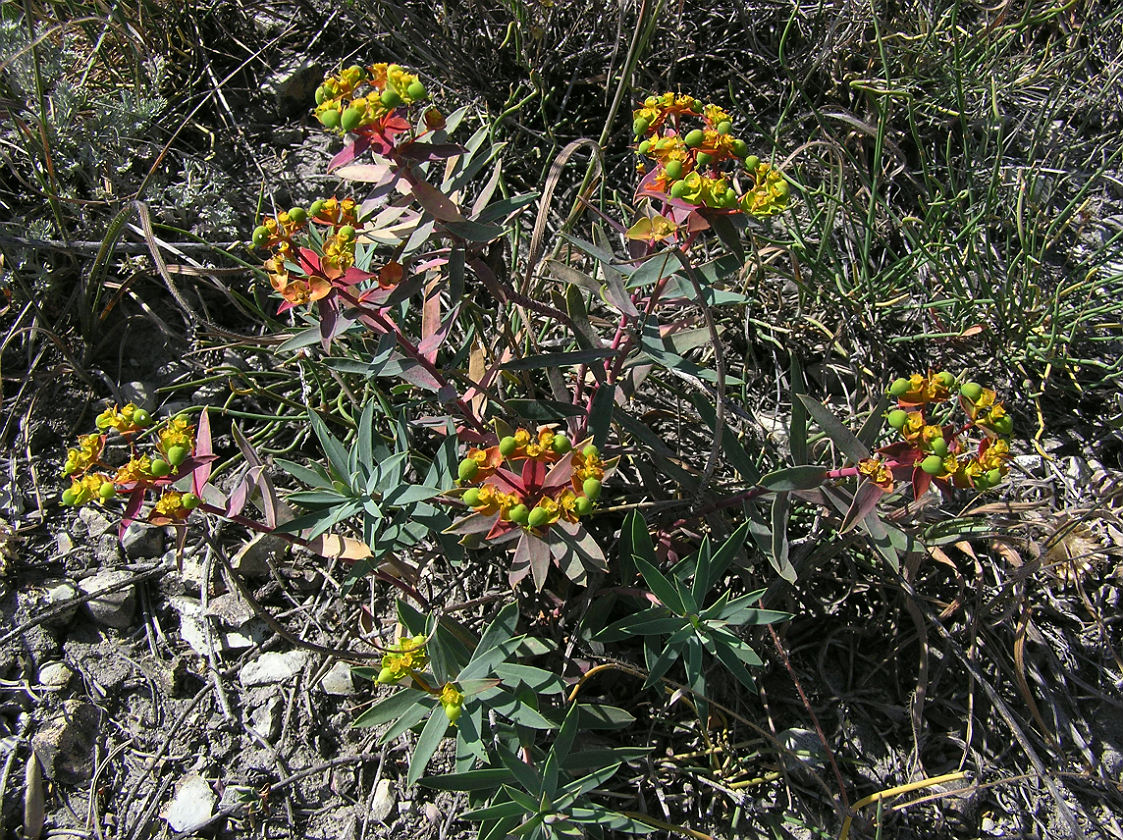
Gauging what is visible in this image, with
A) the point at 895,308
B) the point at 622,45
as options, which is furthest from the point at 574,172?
the point at 895,308

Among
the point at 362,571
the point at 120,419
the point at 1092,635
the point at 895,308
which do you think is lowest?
the point at 1092,635

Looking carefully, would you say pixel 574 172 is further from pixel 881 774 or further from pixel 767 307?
pixel 881 774

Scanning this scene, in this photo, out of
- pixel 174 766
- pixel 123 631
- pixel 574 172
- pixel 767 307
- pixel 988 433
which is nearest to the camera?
pixel 988 433

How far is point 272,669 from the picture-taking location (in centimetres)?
252

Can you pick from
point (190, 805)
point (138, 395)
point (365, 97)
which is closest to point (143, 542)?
point (138, 395)

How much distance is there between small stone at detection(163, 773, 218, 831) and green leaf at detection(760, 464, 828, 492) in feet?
5.81

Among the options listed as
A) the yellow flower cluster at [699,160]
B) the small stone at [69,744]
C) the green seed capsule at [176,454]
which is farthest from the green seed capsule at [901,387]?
the small stone at [69,744]

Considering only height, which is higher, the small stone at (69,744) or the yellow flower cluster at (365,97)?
the yellow flower cluster at (365,97)

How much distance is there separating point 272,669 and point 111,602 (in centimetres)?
55

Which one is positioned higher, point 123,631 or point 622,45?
point 622,45

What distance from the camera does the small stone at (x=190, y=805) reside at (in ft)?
7.57

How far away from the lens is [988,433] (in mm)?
1819

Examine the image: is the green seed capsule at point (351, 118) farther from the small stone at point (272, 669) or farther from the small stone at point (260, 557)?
the small stone at point (272, 669)

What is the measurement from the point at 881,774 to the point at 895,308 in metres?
1.57
